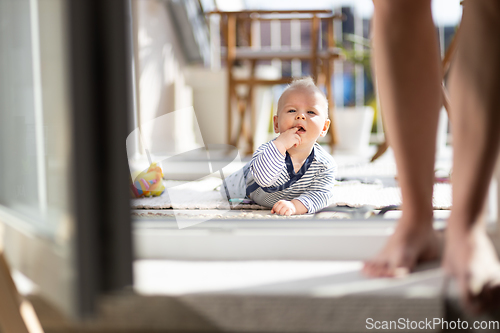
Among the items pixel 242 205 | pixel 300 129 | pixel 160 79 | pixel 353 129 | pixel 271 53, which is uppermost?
pixel 271 53

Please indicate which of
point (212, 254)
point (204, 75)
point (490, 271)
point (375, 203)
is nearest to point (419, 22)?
point (490, 271)

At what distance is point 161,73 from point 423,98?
265 centimetres

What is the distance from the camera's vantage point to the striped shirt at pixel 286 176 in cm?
124

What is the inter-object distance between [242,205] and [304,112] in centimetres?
33

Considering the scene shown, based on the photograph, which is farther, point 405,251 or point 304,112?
point 304,112

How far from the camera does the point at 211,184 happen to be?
166 cm

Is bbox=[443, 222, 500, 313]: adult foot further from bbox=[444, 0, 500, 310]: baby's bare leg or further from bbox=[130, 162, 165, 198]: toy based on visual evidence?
bbox=[130, 162, 165, 198]: toy

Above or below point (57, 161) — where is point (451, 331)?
below

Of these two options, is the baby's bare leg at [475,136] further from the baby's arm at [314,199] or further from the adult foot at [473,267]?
the baby's arm at [314,199]

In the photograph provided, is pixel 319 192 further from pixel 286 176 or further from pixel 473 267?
pixel 473 267

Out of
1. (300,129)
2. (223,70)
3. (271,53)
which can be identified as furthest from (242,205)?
(223,70)

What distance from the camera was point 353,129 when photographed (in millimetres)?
3035

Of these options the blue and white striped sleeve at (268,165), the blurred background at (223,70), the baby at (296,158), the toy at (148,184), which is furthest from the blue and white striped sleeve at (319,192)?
the blurred background at (223,70)

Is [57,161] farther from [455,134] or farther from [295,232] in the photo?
Result: [455,134]
